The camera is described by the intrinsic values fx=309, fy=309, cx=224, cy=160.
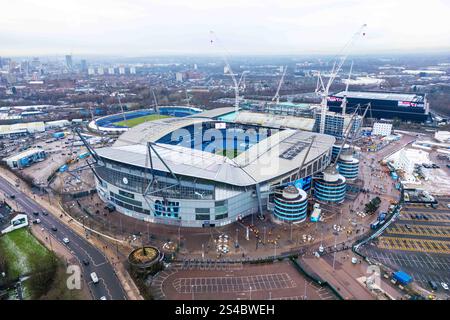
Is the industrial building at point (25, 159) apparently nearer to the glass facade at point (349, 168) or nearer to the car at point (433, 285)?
the glass facade at point (349, 168)

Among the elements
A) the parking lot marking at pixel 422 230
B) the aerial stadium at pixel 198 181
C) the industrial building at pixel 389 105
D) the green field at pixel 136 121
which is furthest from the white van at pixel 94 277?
the industrial building at pixel 389 105

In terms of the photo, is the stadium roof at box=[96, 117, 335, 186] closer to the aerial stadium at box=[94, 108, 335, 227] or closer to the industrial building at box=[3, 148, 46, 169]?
the aerial stadium at box=[94, 108, 335, 227]

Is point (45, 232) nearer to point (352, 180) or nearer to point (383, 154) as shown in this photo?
point (352, 180)

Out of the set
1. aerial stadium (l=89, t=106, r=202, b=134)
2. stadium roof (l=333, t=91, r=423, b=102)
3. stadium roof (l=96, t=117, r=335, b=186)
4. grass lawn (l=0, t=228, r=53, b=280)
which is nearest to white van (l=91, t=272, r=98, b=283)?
grass lawn (l=0, t=228, r=53, b=280)

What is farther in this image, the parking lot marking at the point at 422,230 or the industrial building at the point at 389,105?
the industrial building at the point at 389,105

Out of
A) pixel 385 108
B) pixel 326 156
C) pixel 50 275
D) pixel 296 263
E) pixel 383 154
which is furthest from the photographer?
pixel 385 108
